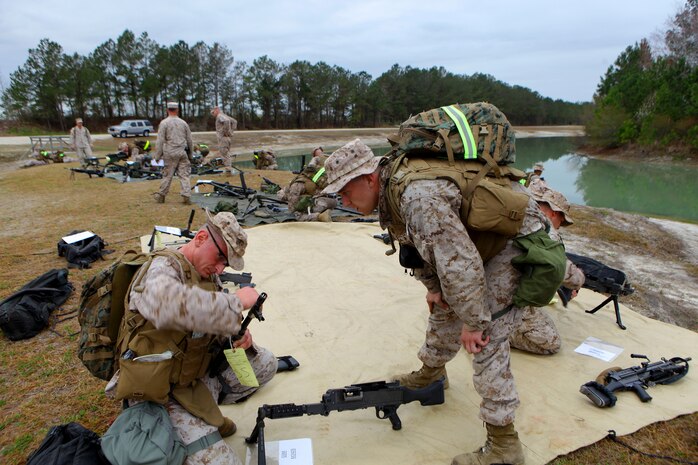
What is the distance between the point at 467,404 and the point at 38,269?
18.9 ft

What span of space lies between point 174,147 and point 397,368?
7.74m

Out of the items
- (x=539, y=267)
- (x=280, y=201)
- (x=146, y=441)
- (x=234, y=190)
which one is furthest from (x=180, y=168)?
(x=539, y=267)

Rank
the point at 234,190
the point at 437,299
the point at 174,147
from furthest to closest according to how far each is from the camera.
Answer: the point at 234,190, the point at 174,147, the point at 437,299

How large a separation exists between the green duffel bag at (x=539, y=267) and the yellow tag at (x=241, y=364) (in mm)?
1654

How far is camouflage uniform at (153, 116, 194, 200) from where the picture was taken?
929cm

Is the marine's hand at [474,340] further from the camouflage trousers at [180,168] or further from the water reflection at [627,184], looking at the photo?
the water reflection at [627,184]

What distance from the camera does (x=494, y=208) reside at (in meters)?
2.28

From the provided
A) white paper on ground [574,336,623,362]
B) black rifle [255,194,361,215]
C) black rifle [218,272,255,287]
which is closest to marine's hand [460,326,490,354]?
white paper on ground [574,336,623,362]

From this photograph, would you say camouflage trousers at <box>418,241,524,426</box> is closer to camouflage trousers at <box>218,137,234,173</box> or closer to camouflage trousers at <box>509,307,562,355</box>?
camouflage trousers at <box>509,307,562,355</box>

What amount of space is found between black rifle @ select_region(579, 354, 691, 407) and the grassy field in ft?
1.03

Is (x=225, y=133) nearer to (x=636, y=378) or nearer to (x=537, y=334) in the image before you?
(x=537, y=334)

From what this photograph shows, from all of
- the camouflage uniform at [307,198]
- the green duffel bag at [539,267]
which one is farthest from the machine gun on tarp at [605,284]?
the camouflage uniform at [307,198]

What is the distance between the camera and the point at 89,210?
9.31m

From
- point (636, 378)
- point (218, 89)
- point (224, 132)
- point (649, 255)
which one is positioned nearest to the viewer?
point (636, 378)
